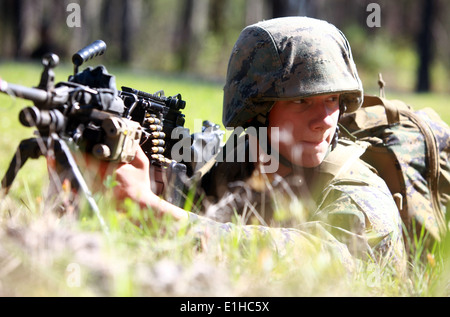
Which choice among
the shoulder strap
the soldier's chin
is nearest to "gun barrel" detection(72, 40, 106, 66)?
the soldier's chin

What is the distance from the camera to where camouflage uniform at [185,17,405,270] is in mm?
3006

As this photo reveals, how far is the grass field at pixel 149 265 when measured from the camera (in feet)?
6.81

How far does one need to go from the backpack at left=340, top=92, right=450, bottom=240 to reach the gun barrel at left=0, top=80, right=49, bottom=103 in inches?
85.1

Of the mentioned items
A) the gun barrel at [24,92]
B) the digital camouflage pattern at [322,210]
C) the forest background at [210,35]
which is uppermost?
the forest background at [210,35]

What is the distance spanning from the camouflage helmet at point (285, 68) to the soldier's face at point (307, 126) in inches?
3.6

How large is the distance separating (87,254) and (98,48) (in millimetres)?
1297

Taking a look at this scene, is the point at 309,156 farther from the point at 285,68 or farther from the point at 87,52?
the point at 87,52

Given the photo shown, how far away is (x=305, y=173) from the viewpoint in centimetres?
356

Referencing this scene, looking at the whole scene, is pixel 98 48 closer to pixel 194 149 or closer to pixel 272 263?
pixel 194 149

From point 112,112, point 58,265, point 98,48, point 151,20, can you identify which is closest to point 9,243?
point 58,265

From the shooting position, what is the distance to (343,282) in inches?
91.3

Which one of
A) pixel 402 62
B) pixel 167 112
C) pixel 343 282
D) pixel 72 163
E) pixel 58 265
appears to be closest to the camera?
pixel 58 265

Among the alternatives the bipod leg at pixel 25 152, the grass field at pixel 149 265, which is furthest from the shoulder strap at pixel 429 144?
the bipod leg at pixel 25 152

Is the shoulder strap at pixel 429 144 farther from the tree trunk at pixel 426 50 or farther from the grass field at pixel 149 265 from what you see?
the tree trunk at pixel 426 50
